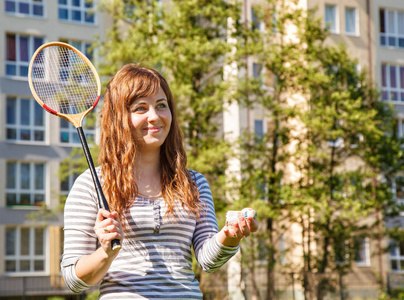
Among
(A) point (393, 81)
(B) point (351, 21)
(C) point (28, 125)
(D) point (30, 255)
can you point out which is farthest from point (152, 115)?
(A) point (393, 81)

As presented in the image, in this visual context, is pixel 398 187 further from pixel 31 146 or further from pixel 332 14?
pixel 31 146

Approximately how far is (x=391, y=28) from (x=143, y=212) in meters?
42.2

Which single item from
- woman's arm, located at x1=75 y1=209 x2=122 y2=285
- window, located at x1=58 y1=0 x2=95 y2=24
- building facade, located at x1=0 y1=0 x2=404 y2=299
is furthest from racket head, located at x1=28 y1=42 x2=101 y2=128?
window, located at x1=58 y1=0 x2=95 y2=24

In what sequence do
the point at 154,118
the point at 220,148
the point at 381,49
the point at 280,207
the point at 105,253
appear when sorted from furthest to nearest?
1. the point at 381,49
2. the point at 280,207
3. the point at 220,148
4. the point at 154,118
5. the point at 105,253

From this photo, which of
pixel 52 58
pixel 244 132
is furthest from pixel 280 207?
pixel 52 58

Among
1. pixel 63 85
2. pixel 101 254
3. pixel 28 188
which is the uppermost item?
pixel 28 188

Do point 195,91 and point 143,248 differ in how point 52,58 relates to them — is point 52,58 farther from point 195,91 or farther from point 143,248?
point 195,91

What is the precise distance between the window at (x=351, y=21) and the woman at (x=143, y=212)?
129 feet

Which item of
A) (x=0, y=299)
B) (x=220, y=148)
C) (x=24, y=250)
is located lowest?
(x=0, y=299)

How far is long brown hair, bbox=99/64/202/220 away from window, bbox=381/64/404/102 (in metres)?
40.1

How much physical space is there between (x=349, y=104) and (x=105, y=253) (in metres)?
22.5

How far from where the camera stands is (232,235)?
3.12 m

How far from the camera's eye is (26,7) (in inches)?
1346

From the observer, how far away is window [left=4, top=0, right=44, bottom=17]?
33.8 metres
